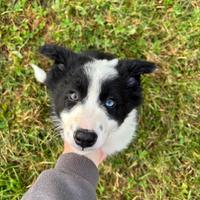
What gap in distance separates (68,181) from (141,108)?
149 centimetres

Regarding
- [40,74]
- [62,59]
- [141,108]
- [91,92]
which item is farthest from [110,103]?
[141,108]

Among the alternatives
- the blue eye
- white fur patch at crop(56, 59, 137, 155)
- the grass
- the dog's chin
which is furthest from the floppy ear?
the grass

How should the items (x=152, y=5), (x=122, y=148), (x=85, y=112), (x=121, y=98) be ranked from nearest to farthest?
(x=85, y=112), (x=121, y=98), (x=122, y=148), (x=152, y=5)

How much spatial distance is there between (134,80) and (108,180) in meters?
1.35

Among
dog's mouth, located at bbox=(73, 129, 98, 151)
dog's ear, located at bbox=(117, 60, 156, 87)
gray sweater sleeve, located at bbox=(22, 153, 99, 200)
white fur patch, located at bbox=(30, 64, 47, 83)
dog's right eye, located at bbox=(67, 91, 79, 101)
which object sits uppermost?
dog's ear, located at bbox=(117, 60, 156, 87)

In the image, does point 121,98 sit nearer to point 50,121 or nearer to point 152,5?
point 50,121

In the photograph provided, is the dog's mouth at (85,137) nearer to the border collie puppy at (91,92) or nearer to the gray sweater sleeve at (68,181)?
the border collie puppy at (91,92)

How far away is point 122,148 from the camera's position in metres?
4.54

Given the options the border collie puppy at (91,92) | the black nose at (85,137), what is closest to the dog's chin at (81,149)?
the border collie puppy at (91,92)

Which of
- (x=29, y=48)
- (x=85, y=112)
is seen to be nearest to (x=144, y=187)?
(x=85, y=112)

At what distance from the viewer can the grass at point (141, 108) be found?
4711mm

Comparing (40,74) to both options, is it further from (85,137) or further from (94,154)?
(85,137)

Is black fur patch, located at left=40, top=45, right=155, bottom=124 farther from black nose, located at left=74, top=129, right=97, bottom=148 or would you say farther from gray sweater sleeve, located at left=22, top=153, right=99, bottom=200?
gray sweater sleeve, located at left=22, top=153, right=99, bottom=200

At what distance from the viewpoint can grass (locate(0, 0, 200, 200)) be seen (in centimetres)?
471
